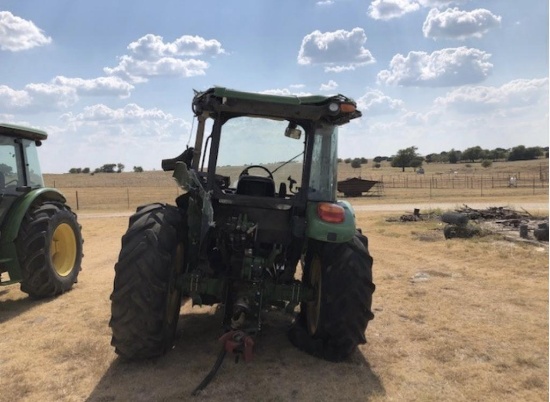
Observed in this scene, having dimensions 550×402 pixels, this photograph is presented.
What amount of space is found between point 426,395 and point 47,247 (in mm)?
4940

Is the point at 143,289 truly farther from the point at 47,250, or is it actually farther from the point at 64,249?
the point at 64,249

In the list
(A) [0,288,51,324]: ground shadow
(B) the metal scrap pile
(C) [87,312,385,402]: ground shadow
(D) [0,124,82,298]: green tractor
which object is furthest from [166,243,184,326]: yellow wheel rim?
(B) the metal scrap pile

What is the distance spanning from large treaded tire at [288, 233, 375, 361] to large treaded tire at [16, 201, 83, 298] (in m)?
3.78

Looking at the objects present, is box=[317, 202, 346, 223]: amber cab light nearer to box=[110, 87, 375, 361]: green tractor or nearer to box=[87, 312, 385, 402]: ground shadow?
box=[110, 87, 375, 361]: green tractor

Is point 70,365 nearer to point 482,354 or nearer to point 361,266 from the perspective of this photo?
point 361,266

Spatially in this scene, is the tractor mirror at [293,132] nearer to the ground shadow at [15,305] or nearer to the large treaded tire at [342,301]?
the large treaded tire at [342,301]

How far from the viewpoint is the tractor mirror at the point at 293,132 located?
4.82 meters

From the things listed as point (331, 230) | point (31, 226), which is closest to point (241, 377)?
point (331, 230)

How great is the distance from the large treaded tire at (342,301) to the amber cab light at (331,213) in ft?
1.13

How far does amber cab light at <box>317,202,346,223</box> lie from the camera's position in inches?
166

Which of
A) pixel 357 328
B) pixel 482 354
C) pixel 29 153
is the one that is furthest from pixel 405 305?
pixel 29 153

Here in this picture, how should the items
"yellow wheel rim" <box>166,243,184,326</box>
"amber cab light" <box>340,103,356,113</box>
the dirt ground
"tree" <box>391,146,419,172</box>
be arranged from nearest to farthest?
1. the dirt ground
2. "amber cab light" <box>340,103,356,113</box>
3. "yellow wheel rim" <box>166,243,184,326</box>
4. "tree" <box>391,146,419,172</box>

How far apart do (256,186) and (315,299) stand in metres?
1.24

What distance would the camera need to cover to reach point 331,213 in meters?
4.21
